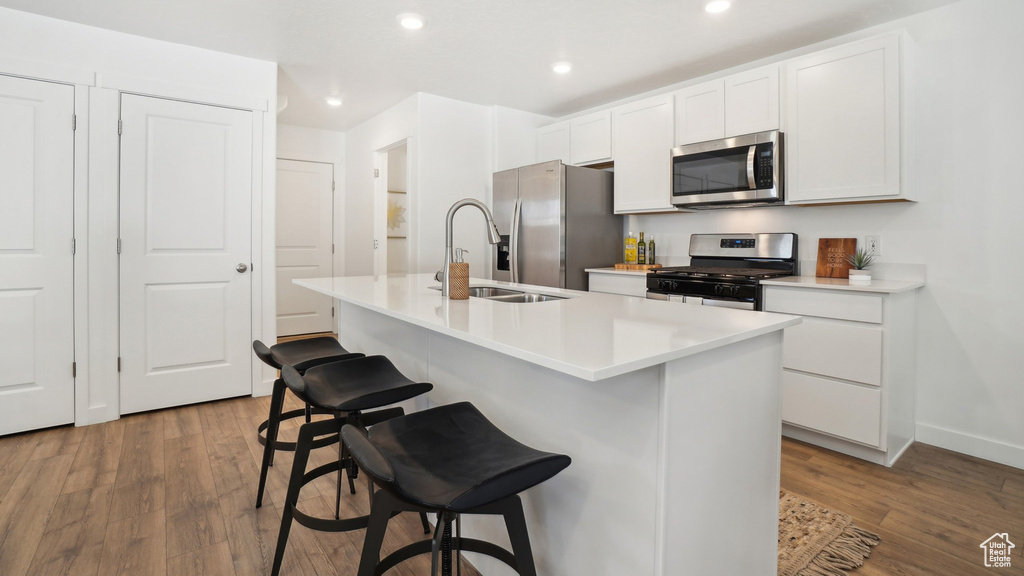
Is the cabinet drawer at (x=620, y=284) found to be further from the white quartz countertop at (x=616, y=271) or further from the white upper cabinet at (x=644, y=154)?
the white upper cabinet at (x=644, y=154)

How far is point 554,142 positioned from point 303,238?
10.3 feet

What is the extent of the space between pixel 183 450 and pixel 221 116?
215 cm

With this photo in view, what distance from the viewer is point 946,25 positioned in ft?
8.79

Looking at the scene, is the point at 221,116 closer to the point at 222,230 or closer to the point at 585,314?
the point at 222,230

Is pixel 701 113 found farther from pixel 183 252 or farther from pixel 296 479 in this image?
pixel 183 252

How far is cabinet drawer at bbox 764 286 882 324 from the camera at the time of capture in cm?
248

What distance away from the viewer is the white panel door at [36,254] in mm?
→ 2799

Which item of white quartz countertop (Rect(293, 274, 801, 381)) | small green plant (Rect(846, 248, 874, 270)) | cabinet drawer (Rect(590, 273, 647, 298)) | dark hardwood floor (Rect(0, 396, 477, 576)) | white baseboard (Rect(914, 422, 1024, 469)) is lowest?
dark hardwood floor (Rect(0, 396, 477, 576))

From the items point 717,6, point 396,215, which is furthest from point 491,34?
point 396,215

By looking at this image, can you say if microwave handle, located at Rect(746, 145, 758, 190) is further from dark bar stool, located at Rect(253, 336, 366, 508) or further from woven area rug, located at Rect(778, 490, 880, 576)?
dark bar stool, located at Rect(253, 336, 366, 508)

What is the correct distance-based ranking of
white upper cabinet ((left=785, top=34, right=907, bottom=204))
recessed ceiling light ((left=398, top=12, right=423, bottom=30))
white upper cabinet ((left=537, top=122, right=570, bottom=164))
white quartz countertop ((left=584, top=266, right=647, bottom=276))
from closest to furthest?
1. white upper cabinet ((left=785, top=34, right=907, bottom=204))
2. recessed ceiling light ((left=398, top=12, right=423, bottom=30))
3. white quartz countertop ((left=584, top=266, right=647, bottom=276))
4. white upper cabinet ((left=537, top=122, right=570, bottom=164))

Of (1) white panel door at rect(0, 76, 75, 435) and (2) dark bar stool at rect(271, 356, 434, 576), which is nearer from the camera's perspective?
(2) dark bar stool at rect(271, 356, 434, 576)

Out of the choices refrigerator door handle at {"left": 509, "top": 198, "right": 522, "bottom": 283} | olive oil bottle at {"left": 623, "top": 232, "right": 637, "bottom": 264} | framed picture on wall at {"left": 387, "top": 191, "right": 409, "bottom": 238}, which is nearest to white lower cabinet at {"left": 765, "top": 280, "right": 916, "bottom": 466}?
olive oil bottle at {"left": 623, "top": 232, "right": 637, "bottom": 264}

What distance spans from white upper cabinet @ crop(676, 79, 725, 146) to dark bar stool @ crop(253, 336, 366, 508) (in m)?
2.68
